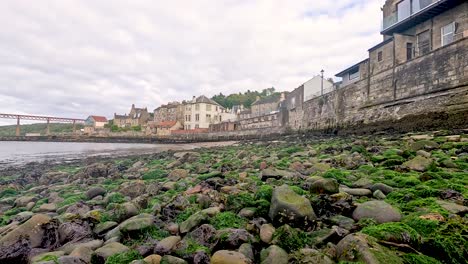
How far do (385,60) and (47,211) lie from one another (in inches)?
982

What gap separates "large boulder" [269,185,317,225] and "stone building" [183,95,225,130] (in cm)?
6733

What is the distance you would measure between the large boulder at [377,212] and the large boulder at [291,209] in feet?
1.80

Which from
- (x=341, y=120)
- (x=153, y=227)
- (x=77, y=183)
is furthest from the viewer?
(x=341, y=120)

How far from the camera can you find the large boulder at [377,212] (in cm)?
302

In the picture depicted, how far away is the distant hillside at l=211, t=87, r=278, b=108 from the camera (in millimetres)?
97562

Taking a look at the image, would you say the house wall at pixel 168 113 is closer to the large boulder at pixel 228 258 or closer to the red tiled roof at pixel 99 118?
the red tiled roof at pixel 99 118

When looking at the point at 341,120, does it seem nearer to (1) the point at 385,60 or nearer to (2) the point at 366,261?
(1) the point at 385,60

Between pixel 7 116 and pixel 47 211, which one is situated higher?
pixel 7 116

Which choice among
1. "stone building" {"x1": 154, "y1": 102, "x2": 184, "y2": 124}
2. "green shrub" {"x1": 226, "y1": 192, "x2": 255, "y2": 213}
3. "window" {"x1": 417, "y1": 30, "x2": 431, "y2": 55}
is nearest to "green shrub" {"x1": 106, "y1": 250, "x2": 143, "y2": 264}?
"green shrub" {"x1": 226, "y1": 192, "x2": 255, "y2": 213}

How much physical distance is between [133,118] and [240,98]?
129 feet

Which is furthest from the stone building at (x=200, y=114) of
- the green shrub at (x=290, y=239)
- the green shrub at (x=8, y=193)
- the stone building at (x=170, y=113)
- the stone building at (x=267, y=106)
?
the green shrub at (x=290, y=239)

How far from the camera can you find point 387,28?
78.0ft

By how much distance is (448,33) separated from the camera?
1833 cm

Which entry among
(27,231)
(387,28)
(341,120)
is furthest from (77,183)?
(387,28)
